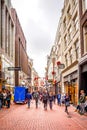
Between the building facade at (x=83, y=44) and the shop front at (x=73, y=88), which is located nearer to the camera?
the building facade at (x=83, y=44)

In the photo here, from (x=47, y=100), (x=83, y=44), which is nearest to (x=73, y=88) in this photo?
(x=47, y=100)

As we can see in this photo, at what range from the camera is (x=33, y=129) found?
13.9 meters

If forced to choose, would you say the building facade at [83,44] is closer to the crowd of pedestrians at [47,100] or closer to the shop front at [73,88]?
the crowd of pedestrians at [47,100]

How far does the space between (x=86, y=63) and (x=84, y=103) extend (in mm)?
4917

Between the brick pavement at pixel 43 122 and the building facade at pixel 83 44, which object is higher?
the building facade at pixel 83 44

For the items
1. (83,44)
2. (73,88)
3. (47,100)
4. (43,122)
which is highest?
(83,44)

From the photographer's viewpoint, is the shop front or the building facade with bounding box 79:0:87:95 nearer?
the building facade with bounding box 79:0:87:95

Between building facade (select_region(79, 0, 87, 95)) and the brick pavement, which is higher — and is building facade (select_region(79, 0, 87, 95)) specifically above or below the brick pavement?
above

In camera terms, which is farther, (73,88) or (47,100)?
(73,88)

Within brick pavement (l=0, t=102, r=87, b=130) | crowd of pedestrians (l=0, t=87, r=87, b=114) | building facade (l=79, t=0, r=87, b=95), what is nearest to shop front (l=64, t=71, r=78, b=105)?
crowd of pedestrians (l=0, t=87, r=87, b=114)

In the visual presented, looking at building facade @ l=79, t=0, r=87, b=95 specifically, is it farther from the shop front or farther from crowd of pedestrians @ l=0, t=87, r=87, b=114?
the shop front

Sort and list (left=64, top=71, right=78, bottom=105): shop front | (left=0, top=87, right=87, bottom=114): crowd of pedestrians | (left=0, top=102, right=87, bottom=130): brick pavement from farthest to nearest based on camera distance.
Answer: (left=64, top=71, right=78, bottom=105): shop front → (left=0, top=87, right=87, bottom=114): crowd of pedestrians → (left=0, top=102, right=87, bottom=130): brick pavement

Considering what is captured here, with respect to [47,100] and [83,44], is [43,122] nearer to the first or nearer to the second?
[83,44]

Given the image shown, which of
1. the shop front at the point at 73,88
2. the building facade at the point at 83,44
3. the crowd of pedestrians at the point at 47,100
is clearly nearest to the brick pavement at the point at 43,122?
the crowd of pedestrians at the point at 47,100
